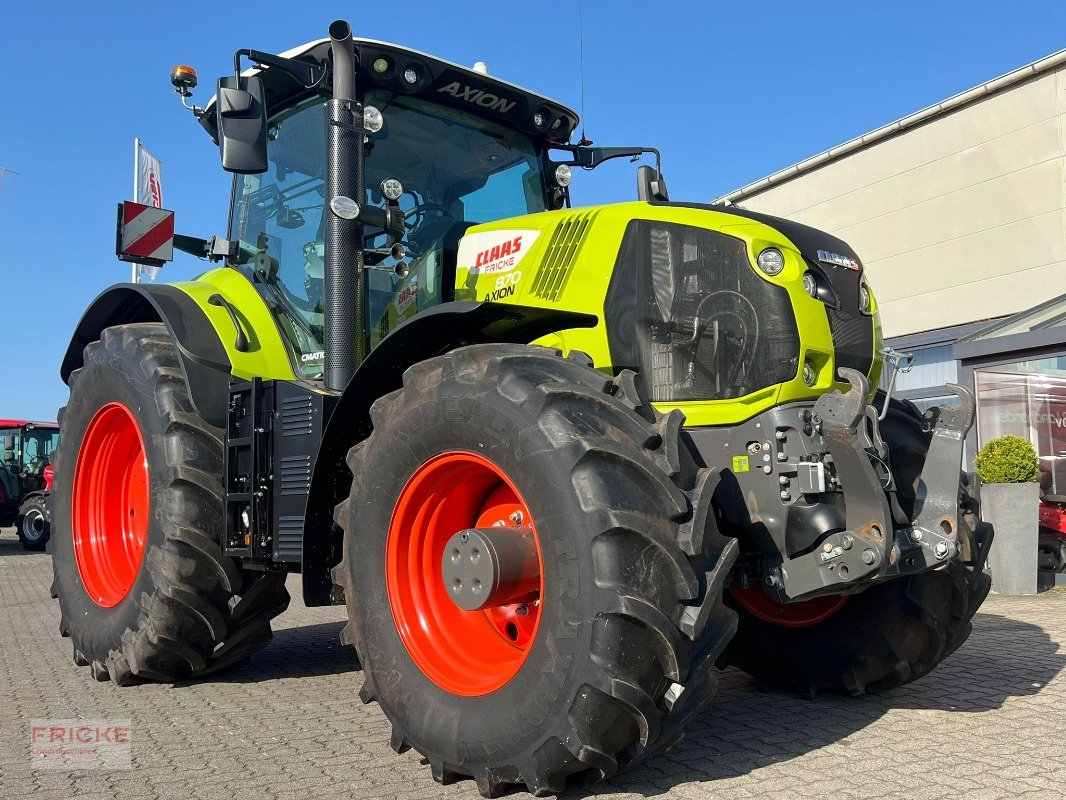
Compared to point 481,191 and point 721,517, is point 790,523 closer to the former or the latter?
point 721,517

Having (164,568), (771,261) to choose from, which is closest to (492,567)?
(771,261)

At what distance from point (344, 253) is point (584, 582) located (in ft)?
7.22

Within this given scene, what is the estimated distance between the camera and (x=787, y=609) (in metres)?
4.58

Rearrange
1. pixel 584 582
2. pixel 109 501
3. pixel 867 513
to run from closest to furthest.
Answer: pixel 584 582
pixel 867 513
pixel 109 501

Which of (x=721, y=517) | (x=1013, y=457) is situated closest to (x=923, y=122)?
(x=1013, y=457)

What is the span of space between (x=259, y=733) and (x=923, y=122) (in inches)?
612

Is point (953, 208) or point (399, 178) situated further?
point (953, 208)

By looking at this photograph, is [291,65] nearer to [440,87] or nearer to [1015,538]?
[440,87]

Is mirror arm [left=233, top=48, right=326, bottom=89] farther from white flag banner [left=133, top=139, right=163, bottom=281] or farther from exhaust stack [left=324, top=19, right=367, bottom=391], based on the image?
white flag banner [left=133, top=139, right=163, bottom=281]

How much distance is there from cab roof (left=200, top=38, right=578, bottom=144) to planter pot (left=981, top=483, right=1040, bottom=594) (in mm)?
6126

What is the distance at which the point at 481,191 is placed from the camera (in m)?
5.08

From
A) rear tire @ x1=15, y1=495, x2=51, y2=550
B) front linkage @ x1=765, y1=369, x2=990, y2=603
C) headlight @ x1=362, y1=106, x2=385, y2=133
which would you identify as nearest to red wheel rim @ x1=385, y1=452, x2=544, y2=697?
front linkage @ x1=765, y1=369, x2=990, y2=603

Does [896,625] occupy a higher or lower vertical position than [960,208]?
lower

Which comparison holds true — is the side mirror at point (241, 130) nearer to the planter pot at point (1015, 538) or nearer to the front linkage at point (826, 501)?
the front linkage at point (826, 501)
